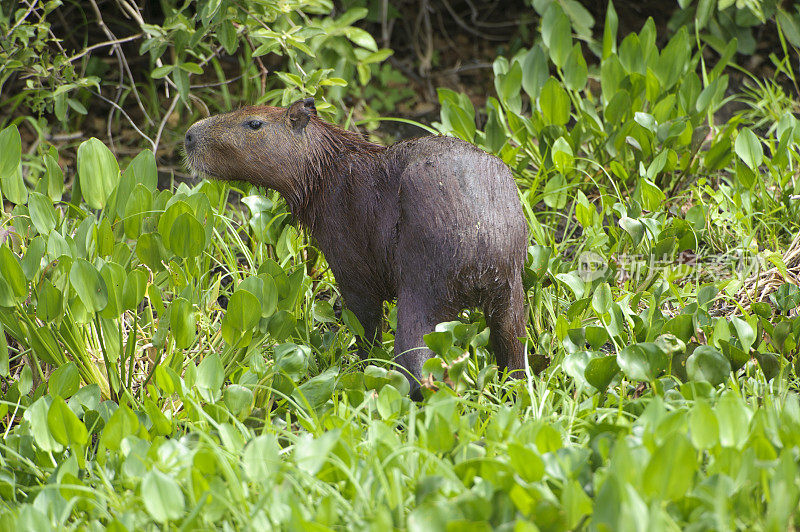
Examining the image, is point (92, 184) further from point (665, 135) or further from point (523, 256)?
point (665, 135)

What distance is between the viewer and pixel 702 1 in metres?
4.29

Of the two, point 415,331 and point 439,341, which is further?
point 415,331

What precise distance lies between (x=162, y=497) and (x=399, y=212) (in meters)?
1.08

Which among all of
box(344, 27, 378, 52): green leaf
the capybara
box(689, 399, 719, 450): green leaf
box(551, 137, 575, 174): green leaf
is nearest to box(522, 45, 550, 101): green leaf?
box(551, 137, 575, 174): green leaf

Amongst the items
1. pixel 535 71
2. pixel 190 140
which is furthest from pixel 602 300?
pixel 535 71

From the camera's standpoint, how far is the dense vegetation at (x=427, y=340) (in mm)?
1760

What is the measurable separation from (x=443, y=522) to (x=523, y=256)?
3.55 ft

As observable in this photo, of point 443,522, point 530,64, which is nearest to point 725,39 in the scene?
point 530,64

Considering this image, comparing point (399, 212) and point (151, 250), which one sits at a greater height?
point (399, 212)

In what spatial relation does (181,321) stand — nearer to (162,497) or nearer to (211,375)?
(211,375)

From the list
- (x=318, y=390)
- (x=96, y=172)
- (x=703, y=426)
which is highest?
(x=96, y=172)

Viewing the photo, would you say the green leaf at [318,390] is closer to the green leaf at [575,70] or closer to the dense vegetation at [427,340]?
the dense vegetation at [427,340]

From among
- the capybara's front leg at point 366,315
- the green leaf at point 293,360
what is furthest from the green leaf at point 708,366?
the green leaf at point 293,360

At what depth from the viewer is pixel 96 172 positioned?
9.09 ft
